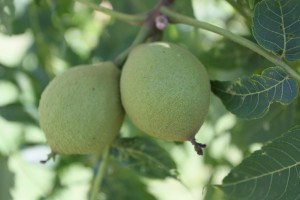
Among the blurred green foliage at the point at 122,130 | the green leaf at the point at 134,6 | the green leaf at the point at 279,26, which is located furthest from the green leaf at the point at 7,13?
the green leaf at the point at 279,26

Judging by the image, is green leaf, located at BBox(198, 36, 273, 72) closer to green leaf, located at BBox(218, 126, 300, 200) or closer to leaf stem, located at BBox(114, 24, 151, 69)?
leaf stem, located at BBox(114, 24, 151, 69)

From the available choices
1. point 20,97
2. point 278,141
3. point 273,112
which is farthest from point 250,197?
point 20,97

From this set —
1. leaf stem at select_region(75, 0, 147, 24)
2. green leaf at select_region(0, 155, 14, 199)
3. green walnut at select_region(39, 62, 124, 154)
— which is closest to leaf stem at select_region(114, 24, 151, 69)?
leaf stem at select_region(75, 0, 147, 24)

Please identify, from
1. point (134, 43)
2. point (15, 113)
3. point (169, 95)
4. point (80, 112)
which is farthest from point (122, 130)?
point (169, 95)

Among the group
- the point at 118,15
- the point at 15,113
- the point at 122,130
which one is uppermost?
the point at 118,15

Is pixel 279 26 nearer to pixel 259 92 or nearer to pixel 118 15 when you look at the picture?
pixel 259 92

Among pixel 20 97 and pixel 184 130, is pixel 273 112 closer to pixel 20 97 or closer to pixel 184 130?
pixel 184 130

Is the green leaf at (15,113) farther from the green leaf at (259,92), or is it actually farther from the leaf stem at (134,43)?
the green leaf at (259,92)
